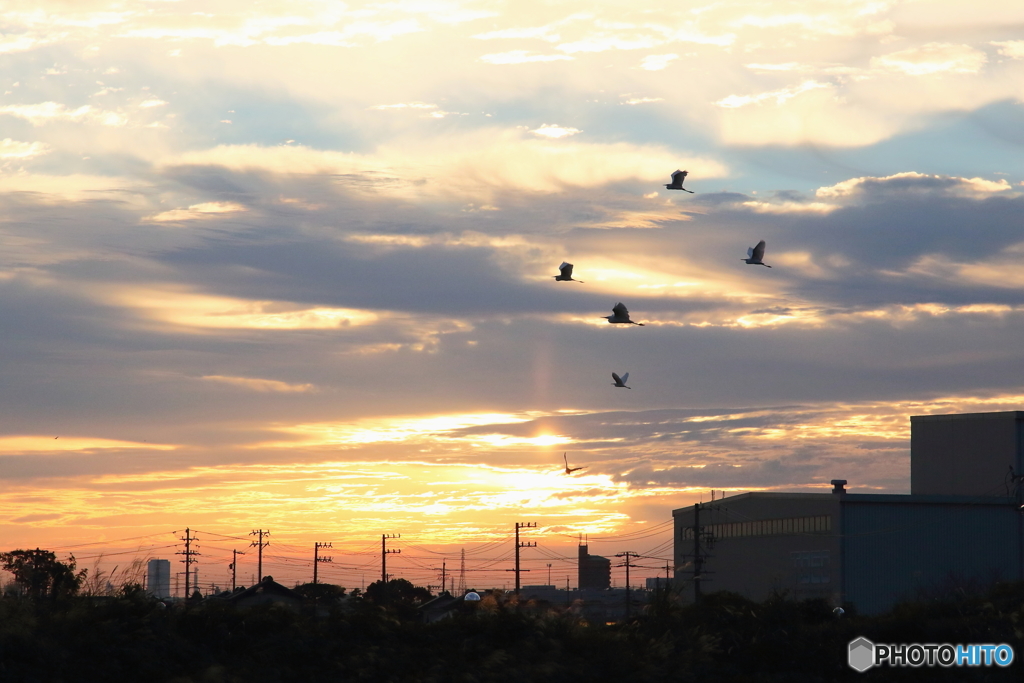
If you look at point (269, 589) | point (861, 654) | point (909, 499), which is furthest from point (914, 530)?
point (861, 654)

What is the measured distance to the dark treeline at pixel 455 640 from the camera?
2509 centimetres

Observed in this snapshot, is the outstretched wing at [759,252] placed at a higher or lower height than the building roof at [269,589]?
higher

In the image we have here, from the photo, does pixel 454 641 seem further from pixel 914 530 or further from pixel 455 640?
pixel 914 530

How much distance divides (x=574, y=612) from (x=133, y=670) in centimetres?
1287

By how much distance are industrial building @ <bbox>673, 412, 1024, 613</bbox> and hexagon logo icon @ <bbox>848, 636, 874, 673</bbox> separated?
4821cm

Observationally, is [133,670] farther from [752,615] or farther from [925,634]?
[925,634]

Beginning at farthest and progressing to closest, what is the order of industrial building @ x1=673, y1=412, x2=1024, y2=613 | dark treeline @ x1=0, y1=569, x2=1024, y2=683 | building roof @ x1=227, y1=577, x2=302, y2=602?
1. industrial building @ x1=673, y1=412, x2=1024, y2=613
2. building roof @ x1=227, y1=577, x2=302, y2=602
3. dark treeline @ x1=0, y1=569, x2=1024, y2=683

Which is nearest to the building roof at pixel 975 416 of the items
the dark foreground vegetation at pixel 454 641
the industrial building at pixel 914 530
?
the industrial building at pixel 914 530

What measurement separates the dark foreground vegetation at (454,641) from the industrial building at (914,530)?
1864 inches

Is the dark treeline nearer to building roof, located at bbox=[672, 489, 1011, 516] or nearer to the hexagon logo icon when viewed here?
the hexagon logo icon

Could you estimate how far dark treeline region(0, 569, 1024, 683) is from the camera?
2509 cm

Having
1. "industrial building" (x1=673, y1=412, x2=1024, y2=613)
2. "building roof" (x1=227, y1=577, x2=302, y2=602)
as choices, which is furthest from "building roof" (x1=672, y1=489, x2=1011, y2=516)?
"building roof" (x1=227, y1=577, x2=302, y2=602)

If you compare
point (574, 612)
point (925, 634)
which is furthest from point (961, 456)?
point (574, 612)

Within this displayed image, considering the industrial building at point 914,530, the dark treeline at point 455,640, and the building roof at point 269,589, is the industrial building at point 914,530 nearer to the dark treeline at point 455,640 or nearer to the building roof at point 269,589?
the building roof at point 269,589
